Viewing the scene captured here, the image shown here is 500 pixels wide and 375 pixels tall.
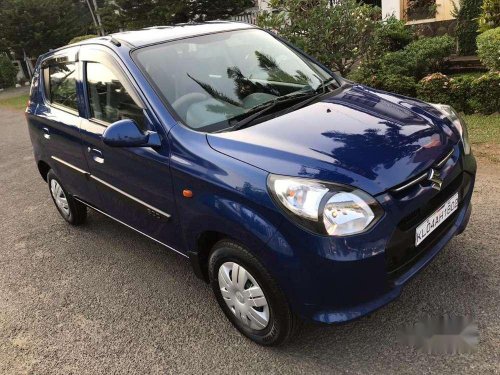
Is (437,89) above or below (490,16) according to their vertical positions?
below

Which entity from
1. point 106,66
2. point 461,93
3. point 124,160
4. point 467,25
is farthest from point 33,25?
point 124,160

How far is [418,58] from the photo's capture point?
7785 mm

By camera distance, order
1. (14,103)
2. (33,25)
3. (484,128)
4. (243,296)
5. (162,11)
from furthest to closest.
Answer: (33,25) < (14,103) < (162,11) < (484,128) < (243,296)

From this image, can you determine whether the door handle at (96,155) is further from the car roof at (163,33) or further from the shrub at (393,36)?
the shrub at (393,36)

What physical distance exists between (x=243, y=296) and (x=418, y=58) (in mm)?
6508

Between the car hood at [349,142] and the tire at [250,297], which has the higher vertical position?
the car hood at [349,142]

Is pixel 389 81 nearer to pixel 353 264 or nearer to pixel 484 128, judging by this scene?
pixel 484 128

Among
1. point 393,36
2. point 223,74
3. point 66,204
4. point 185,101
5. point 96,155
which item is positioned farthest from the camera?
point 393,36

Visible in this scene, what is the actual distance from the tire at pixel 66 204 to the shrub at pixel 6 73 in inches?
910

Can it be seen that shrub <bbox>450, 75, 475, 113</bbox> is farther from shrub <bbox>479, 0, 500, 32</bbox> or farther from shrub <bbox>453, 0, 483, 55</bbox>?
shrub <bbox>453, 0, 483, 55</bbox>

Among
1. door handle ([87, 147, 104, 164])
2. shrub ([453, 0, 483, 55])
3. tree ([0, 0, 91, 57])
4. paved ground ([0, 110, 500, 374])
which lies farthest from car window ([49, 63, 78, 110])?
tree ([0, 0, 91, 57])

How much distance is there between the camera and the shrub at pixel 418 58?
25.1ft

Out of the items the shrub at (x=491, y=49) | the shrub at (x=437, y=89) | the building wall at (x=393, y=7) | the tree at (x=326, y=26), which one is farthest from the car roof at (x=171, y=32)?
the building wall at (x=393, y=7)

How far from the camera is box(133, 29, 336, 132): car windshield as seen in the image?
2971 millimetres
